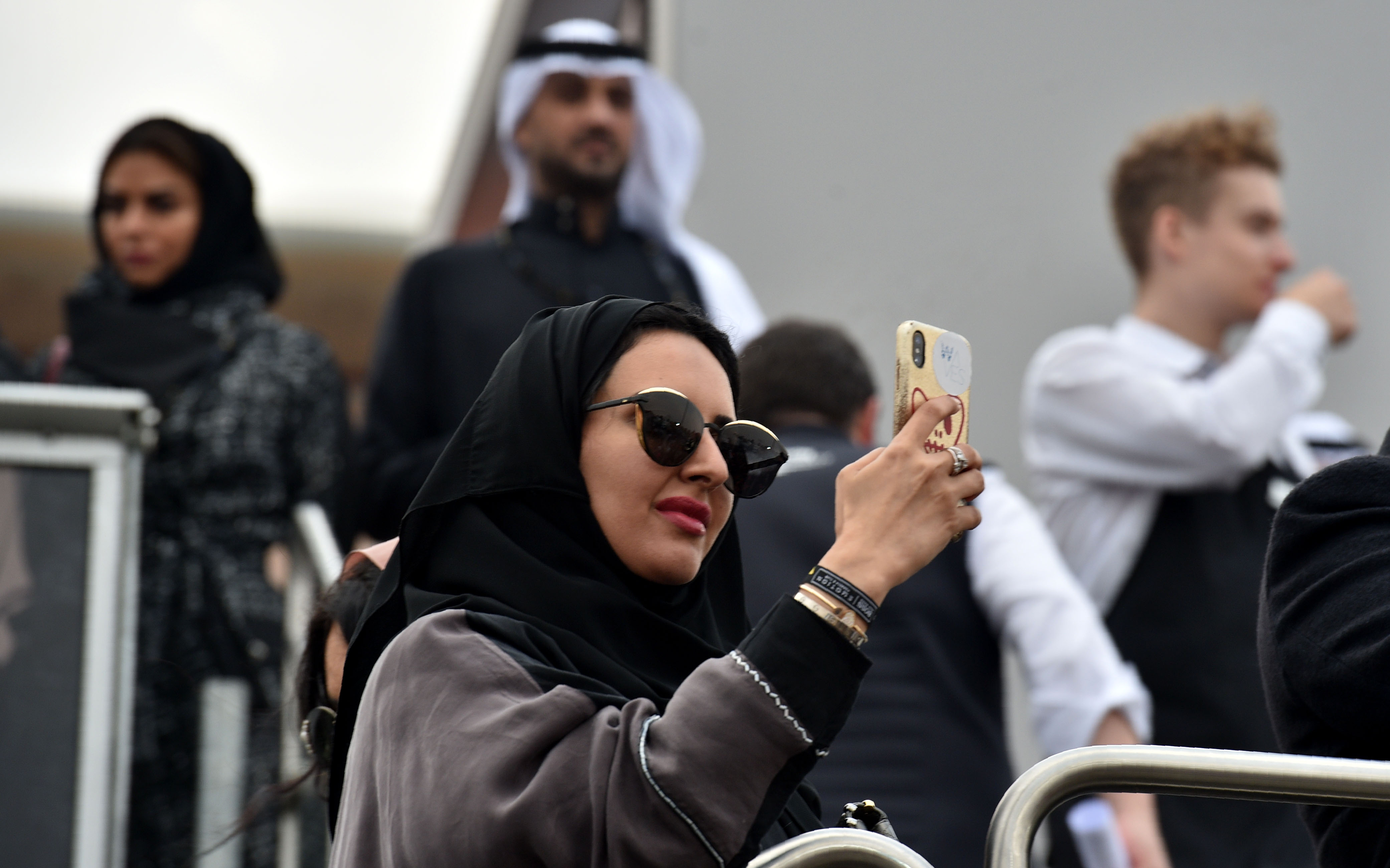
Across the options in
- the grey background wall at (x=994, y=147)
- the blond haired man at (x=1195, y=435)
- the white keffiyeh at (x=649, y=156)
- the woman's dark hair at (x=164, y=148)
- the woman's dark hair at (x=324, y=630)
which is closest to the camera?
the woman's dark hair at (x=324, y=630)

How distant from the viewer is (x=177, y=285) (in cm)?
464

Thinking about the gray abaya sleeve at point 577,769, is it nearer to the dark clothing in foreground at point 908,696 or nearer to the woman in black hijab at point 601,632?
the woman in black hijab at point 601,632

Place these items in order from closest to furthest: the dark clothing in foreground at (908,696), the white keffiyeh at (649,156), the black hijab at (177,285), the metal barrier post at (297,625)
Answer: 1. the dark clothing in foreground at (908,696)
2. the metal barrier post at (297,625)
3. the black hijab at (177,285)
4. the white keffiyeh at (649,156)

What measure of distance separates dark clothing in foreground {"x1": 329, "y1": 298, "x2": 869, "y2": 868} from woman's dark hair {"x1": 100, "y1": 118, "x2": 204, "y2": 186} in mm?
2704

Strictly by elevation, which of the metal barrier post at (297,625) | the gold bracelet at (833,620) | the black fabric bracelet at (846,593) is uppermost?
the black fabric bracelet at (846,593)

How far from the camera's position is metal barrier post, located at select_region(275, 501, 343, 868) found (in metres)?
3.96

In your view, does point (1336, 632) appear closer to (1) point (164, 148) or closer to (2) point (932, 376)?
(2) point (932, 376)

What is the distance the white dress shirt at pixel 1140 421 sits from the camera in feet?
14.7

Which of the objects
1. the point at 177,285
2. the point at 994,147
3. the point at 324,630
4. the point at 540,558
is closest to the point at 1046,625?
the point at 324,630

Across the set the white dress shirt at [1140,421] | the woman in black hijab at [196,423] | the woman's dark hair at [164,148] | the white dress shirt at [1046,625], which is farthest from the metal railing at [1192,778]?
the woman's dark hair at [164,148]

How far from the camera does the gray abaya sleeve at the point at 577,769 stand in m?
1.85

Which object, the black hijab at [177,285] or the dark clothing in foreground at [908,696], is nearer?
the dark clothing in foreground at [908,696]

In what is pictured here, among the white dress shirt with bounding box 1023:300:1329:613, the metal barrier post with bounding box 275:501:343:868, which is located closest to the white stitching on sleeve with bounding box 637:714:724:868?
the metal barrier post with bounding box 275:501:343:868

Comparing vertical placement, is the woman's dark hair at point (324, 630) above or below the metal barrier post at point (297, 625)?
above
